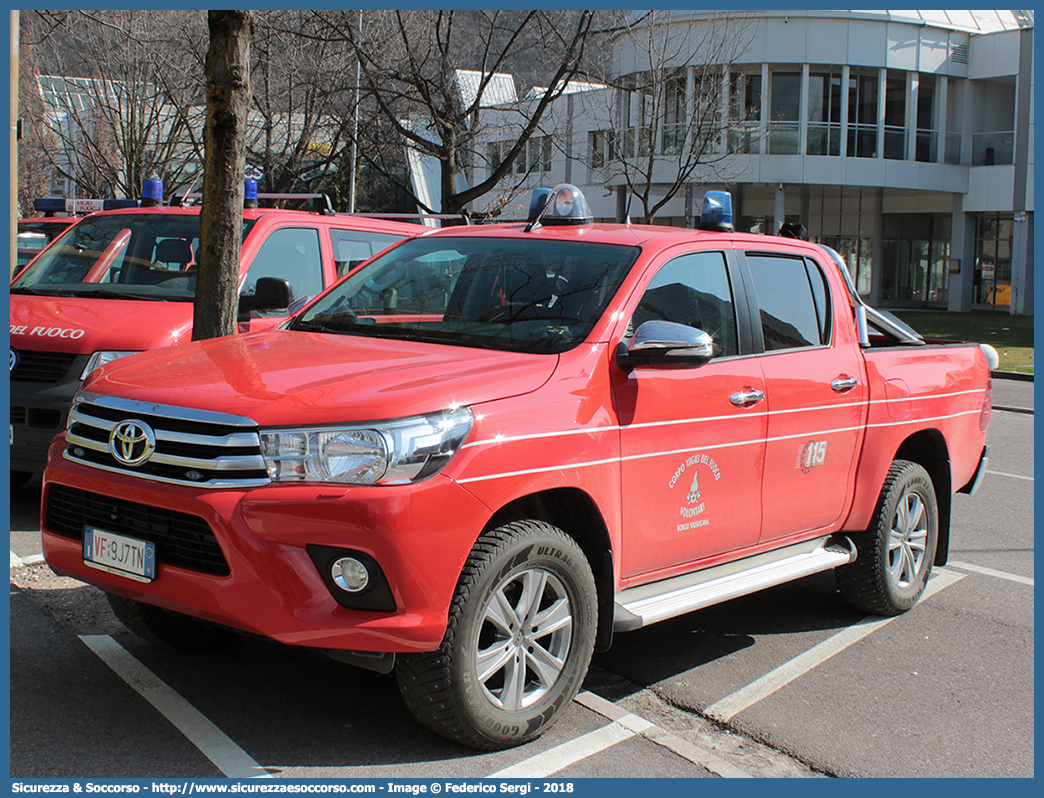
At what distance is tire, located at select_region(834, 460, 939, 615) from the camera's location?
5629 mm

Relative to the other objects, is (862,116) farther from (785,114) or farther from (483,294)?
(483,294)

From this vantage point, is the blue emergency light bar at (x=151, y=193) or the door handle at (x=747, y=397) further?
the blue emergency light bar at (x=151, y=193)

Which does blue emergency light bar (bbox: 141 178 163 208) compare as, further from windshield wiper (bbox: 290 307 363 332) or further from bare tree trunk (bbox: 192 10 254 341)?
windshield wiper (bbox: 290 307 363 332)

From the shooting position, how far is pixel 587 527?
4.19 meters

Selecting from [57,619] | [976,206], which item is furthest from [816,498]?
[976,206]

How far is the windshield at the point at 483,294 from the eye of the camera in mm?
4422

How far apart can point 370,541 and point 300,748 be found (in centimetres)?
92

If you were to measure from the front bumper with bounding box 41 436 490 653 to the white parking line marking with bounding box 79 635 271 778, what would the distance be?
49 cm

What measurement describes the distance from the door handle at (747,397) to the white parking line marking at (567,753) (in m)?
1.46

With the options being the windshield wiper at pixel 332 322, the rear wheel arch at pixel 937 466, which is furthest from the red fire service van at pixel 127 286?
the rear wheel arch at pixel 937 466

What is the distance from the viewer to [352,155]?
88.2 feet

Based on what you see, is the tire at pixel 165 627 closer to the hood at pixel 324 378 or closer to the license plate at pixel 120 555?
the license plate at pixel 120 555

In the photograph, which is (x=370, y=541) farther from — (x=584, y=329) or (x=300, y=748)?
(x=584, y=329)

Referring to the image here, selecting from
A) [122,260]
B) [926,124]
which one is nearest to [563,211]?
[122,260]
